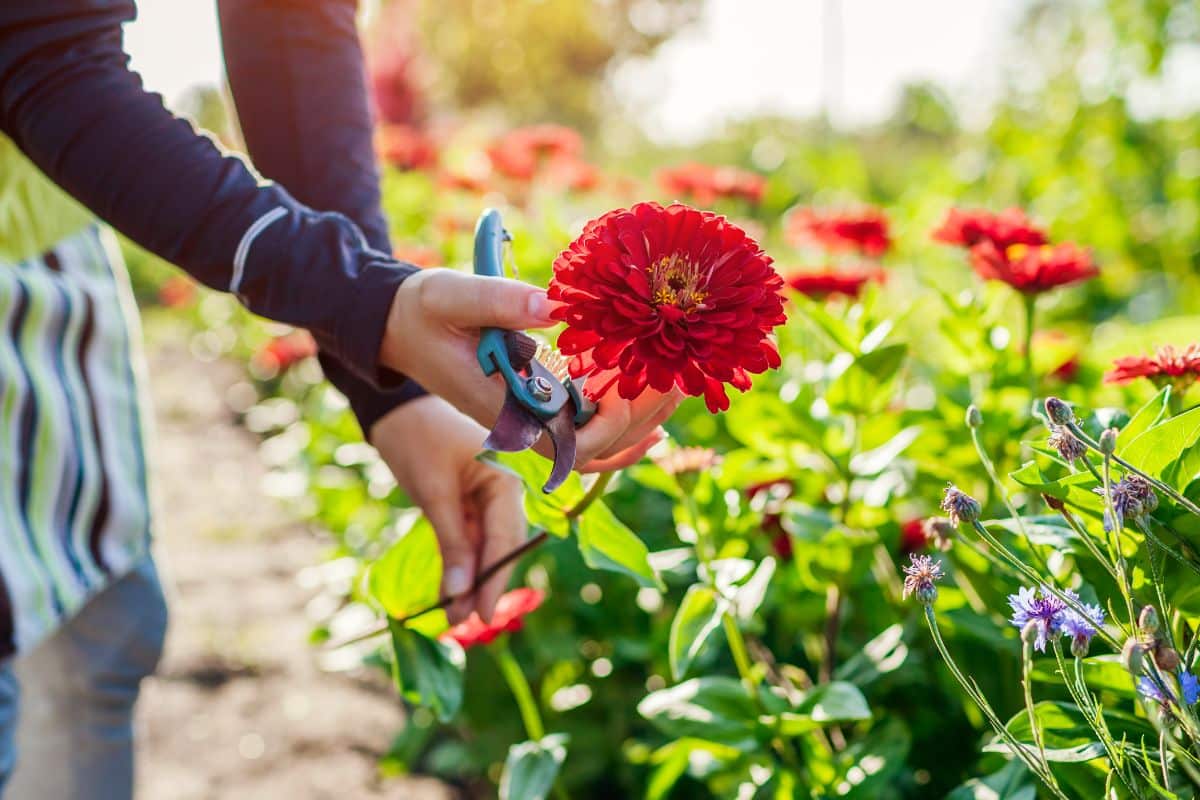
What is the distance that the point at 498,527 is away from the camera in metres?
0.99

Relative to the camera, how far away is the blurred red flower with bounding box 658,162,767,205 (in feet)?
7.74

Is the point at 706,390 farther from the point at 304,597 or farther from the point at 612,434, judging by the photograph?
the point at 304,597

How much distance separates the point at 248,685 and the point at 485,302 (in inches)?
67.7

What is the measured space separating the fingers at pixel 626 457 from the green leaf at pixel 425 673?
1.18 ft

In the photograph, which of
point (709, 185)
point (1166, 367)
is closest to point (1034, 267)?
point (1166, 367)

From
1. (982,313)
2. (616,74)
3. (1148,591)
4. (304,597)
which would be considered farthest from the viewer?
(616,74)

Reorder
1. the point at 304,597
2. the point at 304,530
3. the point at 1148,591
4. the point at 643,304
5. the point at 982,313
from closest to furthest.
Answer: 1. the point at 643,304
2. the point at 1148,591
3. the point at 982,313
4. the point at 304,597
5. the point at 304,530

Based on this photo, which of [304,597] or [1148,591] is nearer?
[1148,591]

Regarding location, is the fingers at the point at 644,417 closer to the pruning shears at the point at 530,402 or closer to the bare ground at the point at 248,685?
the pruning shears at the point at 530,402

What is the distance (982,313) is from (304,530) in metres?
2.18

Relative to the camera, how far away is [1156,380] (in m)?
0.85

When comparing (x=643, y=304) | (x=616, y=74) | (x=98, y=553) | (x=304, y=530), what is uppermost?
(x=643, y=304)

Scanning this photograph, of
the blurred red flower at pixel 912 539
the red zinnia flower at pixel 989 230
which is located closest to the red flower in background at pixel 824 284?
the red zinnia flower at pixel 989 230

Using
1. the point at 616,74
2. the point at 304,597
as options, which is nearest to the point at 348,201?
the point at 304,597
